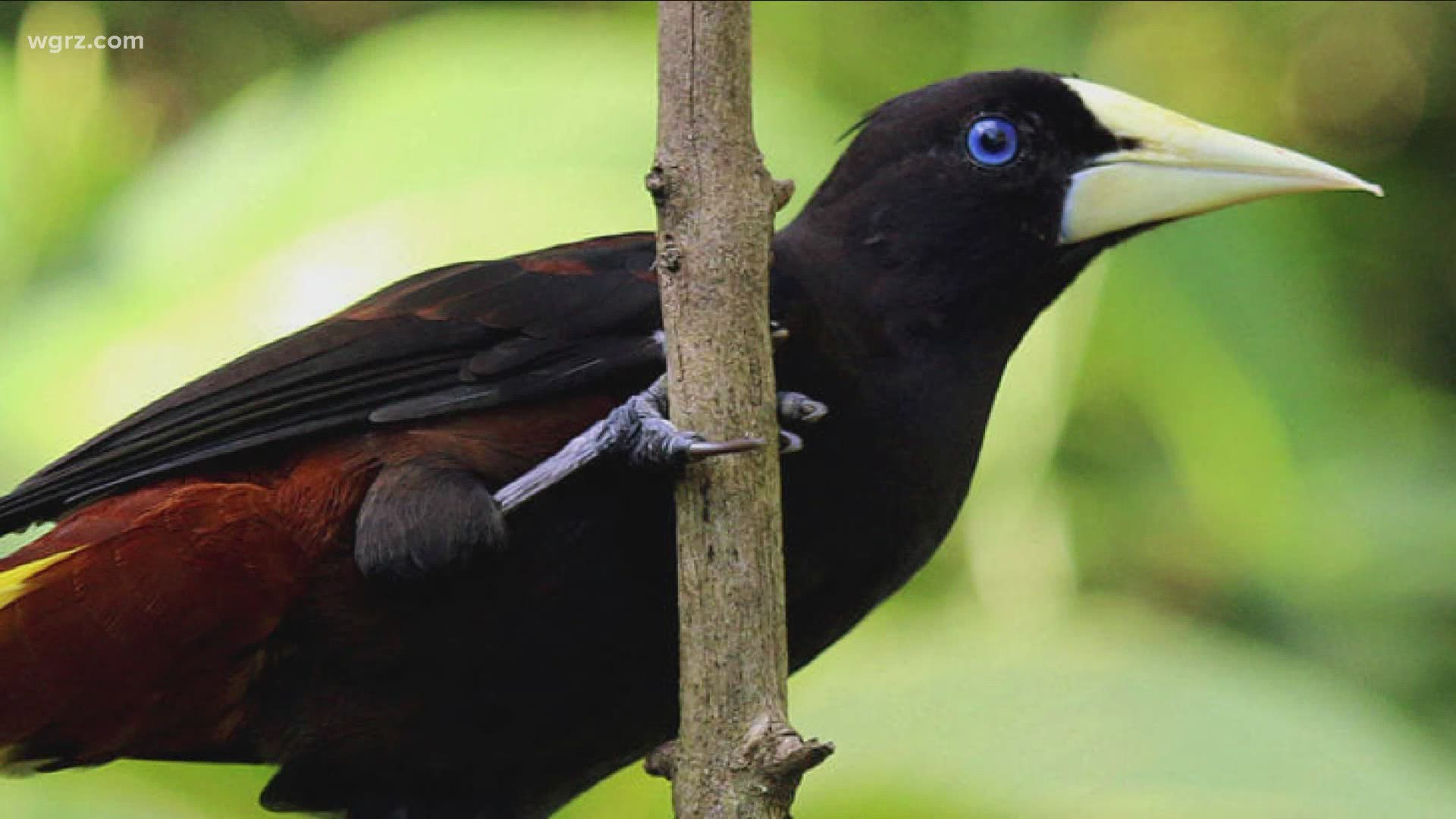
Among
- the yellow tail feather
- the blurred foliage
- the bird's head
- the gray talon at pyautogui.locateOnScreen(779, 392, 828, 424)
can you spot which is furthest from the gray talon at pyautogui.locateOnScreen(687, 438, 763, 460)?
the blurred foliage

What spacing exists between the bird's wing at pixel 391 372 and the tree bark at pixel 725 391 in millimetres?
410

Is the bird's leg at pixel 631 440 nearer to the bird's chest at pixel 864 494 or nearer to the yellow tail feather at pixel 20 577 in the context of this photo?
the bird's chest at pixel 864 494

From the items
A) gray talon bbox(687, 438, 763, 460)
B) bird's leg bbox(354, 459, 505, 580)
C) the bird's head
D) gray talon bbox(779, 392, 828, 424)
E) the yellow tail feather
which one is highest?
the bird's head

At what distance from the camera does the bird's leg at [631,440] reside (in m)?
2.41

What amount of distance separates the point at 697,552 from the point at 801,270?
24.0 inches

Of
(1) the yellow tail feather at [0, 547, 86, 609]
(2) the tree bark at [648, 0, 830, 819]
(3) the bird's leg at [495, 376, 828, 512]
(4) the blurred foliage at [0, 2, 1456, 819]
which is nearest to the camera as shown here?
(2) the tree bark at [648, 0, 830, 819]

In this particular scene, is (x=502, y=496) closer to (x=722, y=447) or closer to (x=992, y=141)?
(x=722, y=447)

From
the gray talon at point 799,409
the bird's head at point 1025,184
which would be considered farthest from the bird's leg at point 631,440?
the bird's head at point 1025,184

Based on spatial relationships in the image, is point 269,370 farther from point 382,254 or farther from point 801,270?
point 382,254

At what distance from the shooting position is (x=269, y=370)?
2732 millimetres

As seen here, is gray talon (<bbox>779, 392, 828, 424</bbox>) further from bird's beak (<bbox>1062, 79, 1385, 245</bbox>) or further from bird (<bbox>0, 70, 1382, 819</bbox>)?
bird's beak (<bbox>1062, 79, 1385, 245</bbox>)

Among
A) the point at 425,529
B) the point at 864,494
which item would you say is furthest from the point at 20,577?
the point at 864,494

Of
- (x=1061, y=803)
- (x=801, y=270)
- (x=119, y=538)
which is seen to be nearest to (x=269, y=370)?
(x=119, y=538)

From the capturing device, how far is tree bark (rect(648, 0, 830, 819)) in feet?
7.46
